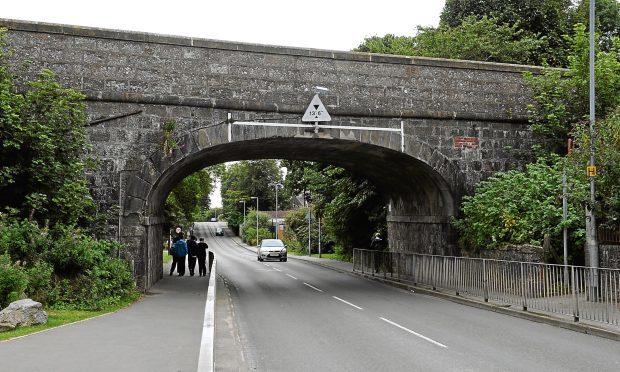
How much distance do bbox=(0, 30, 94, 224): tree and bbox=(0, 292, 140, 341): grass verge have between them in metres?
2.45

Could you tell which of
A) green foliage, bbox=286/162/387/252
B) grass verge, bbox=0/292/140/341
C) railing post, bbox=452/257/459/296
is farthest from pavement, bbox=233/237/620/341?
green foliage, bbox=286/162/387/252

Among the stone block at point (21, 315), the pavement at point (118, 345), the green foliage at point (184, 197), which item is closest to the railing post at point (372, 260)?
the green foliage at point (184, 197)

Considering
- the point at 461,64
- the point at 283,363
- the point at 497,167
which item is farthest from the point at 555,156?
A: the point at 283,363

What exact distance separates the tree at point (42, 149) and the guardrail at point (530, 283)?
375 inches

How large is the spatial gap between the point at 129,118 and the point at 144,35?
2149mm

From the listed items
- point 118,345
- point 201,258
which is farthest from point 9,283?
point 201,258

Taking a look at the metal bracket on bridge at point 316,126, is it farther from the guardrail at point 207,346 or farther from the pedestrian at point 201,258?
the pedestrian at point 201,258

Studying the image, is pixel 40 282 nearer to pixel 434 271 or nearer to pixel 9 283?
pixel 9 283

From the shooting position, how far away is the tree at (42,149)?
12.4 meters

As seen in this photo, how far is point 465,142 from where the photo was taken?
17.9 m

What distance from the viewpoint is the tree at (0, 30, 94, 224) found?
1239 cm

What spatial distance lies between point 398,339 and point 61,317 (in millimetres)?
5716

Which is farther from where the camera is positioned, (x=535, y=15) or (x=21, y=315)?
(x=535, y=15)

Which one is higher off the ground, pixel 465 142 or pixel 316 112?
pixel 316 112
